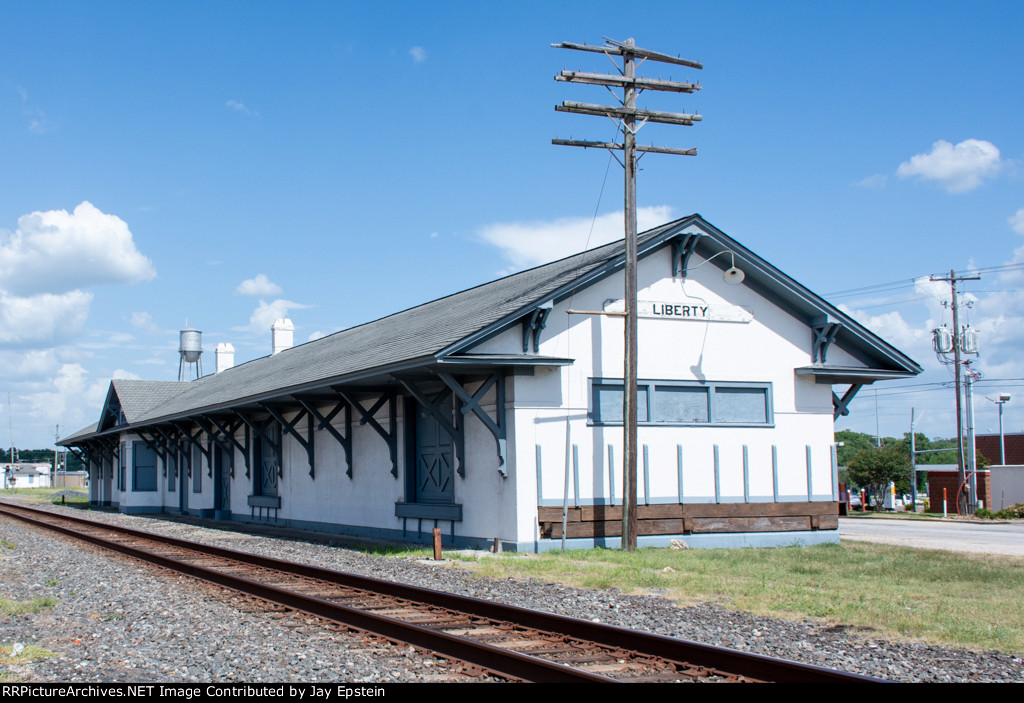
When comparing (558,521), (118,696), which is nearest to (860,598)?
(558,521)

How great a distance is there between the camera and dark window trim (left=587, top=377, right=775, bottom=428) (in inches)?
666

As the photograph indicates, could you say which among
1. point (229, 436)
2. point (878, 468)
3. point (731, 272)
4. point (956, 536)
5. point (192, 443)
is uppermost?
point (731, 272)

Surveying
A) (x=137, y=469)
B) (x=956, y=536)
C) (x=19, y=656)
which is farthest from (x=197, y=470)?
(x=19, y=656)

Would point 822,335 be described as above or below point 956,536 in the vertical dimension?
above

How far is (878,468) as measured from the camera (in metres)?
46.3

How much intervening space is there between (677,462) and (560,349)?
10.1 ft

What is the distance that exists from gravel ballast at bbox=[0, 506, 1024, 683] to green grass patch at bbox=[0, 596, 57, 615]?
0.66 feet

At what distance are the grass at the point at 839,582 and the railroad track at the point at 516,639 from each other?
250 centimetres

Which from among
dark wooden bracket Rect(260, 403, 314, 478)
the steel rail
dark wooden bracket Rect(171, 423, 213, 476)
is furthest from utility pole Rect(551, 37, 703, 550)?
dark wooden bracket Rect(171, 423, 213, 476)

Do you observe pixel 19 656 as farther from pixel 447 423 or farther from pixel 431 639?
pixel 447 423

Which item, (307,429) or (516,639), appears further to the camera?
(307,429)

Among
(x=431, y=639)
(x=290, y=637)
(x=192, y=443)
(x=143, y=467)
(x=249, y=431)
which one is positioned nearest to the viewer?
(x=431, y=639)

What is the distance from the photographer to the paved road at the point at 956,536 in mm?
17922

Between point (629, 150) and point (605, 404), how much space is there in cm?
445
